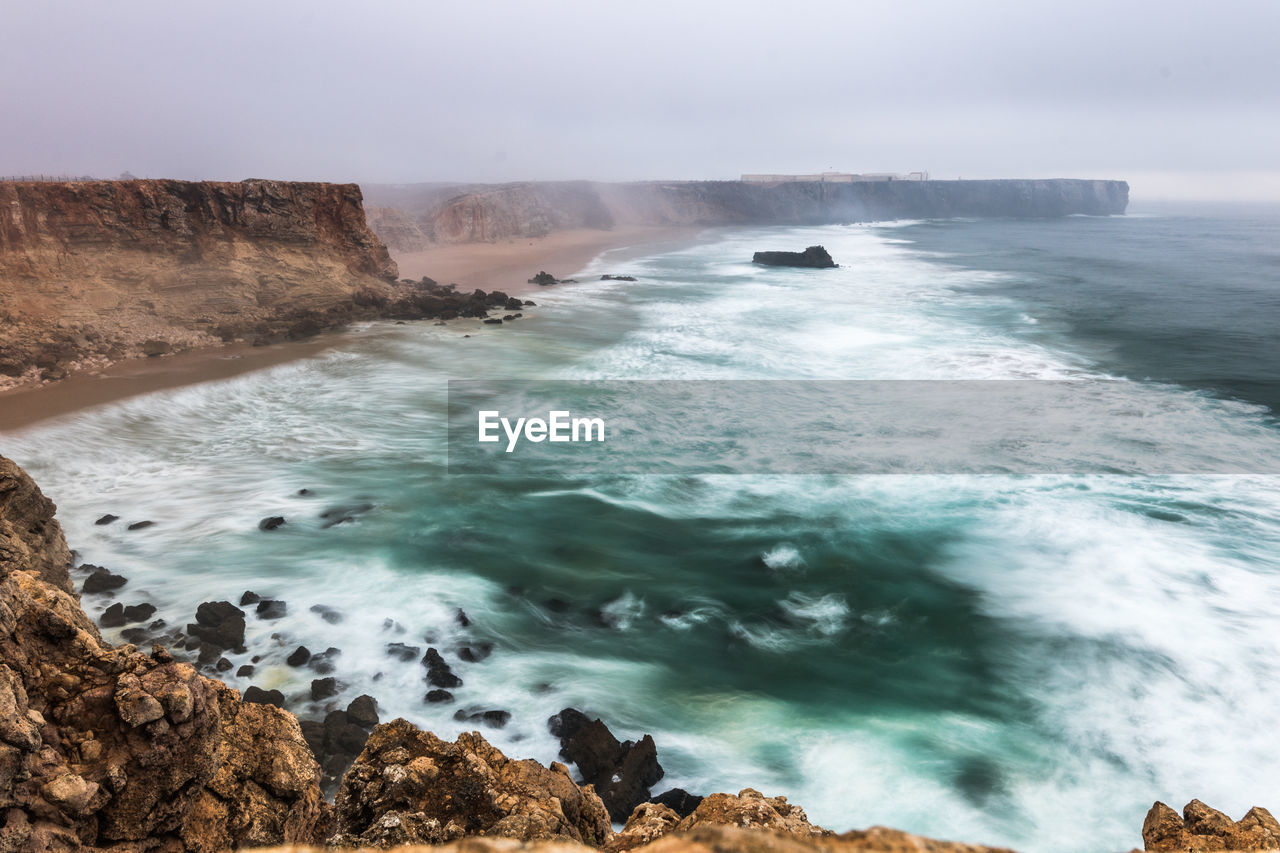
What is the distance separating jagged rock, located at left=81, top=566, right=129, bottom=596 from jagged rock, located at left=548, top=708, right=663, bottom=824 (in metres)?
6.33

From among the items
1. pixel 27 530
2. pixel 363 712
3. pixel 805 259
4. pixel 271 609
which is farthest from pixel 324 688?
pixel 805 259

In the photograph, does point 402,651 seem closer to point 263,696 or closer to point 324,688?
point 324,688

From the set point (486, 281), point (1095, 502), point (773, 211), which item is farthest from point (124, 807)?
point (773, 211)

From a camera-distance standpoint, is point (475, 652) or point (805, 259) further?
point (805, 259)

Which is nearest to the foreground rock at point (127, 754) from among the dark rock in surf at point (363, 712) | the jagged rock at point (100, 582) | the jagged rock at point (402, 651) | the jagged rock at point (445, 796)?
the jagged rock at point (445, 796)

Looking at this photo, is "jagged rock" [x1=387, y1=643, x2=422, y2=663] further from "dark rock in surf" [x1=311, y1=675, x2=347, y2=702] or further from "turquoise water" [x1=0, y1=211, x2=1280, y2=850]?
"dark rock in surf" [x1=311, y1=675, x2=347, y2=702]

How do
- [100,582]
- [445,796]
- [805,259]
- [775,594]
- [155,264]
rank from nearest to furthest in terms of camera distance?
1. [445,796]
2. [100,582]
3. [775,594]
4. [155,264]
5. [805,259]

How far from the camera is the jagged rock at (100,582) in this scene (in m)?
9.30

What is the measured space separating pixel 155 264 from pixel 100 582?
17522mm

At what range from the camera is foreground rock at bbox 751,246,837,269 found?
49.1 m

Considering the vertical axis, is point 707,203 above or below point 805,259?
above

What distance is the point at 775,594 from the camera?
1045 centimetres

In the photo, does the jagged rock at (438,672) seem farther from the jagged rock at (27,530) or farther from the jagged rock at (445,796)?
the jagged rock at (445,796)

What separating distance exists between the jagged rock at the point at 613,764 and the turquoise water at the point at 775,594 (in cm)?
37
